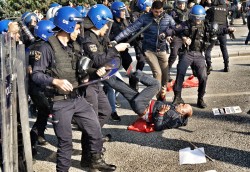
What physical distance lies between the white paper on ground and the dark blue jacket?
8.03 feet

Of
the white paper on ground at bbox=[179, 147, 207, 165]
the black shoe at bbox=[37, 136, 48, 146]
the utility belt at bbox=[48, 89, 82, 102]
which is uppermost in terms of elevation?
the utility belt at bbox=[48, 89, 82, 102]

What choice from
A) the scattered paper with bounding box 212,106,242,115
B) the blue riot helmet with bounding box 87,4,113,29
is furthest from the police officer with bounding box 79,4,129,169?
the scattered paper with bounding box 212,106,242,115

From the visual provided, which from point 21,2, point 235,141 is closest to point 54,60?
point 235,141

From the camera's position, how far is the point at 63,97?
4.13 meters

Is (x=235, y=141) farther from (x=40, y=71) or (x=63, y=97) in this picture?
(x=40, y=71)

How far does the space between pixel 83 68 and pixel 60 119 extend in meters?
0.61

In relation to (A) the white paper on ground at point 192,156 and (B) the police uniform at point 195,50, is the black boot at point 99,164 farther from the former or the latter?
(B) the police uniform at point 195,50

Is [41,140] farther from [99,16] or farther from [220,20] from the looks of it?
[220,20]

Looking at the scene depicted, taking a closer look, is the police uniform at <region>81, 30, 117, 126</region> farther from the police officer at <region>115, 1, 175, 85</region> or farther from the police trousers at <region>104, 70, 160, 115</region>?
the police officer at <region>115, 1, 175, 85</region>

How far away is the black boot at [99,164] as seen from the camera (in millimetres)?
4566

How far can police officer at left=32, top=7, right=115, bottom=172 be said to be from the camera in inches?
155

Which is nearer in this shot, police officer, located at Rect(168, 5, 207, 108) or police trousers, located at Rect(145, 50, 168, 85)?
police officer, located at Rect(168, 5, 207, 108)

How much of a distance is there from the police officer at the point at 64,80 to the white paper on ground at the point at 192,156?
1.20m

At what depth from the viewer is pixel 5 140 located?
134 inches
